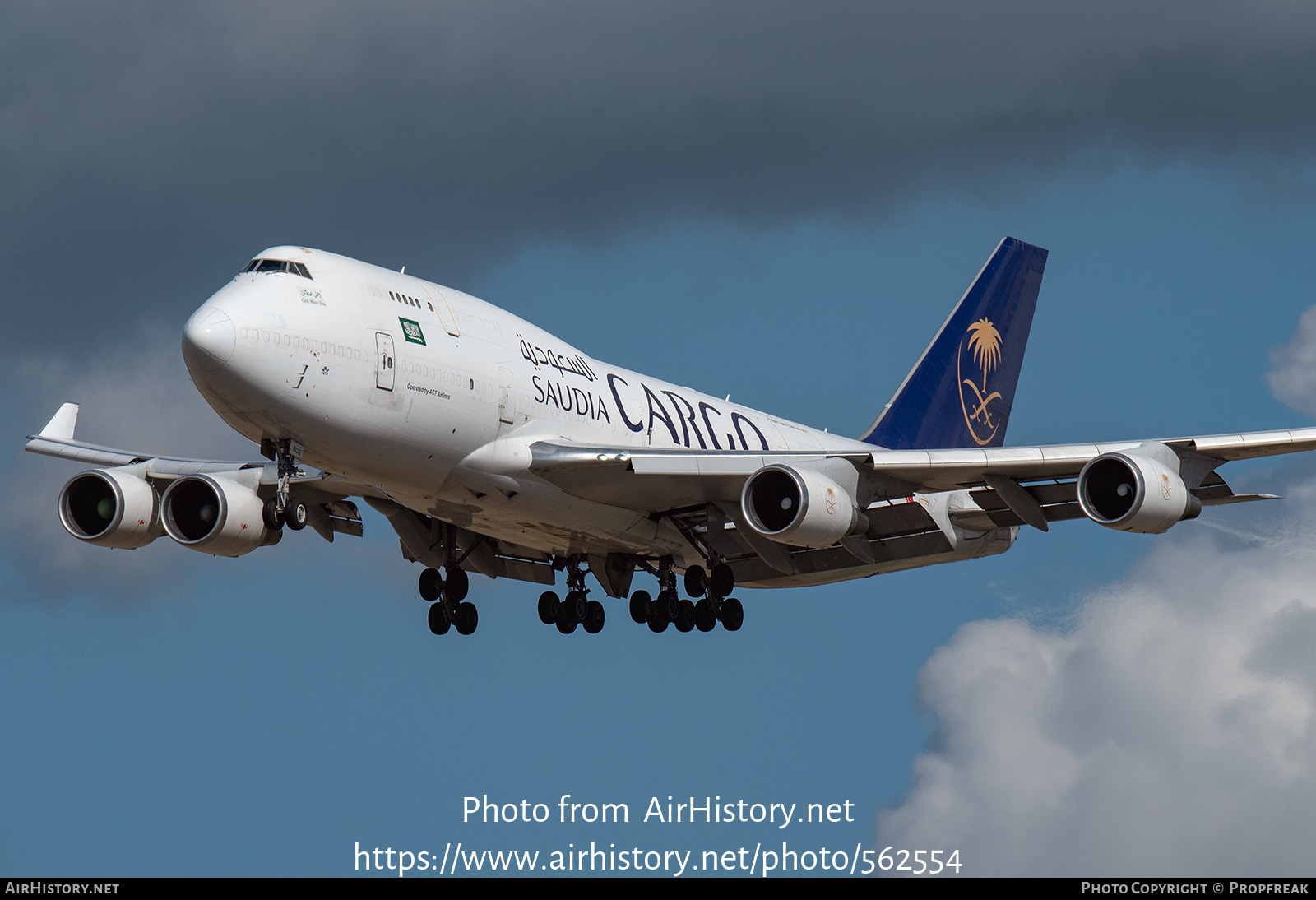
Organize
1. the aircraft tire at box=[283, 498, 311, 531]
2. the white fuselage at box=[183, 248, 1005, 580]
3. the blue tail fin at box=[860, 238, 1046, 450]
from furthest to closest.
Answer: the blue tail fin at box=[860, 238, 1046, 450] → the aircraft tire at box=[283, 498, 311, 531] → the white fuselage at box=[183, 248, 1005, 580]

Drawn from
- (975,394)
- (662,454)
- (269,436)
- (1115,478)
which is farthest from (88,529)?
(975,394)

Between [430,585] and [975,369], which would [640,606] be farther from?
[975,369]

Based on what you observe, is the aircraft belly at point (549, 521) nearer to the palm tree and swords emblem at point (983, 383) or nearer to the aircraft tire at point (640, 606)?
the aircraft tire at point (640, 606)

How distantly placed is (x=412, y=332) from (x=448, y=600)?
30.5 ft

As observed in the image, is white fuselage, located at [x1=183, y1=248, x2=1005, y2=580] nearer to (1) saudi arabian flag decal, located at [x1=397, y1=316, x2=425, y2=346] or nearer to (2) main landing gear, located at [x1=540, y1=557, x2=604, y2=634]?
→ (1) saudi arabian flag decal, located at [x1=397, y1=316, x2=425, y2=346]

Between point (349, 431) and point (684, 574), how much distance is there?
35.9ft

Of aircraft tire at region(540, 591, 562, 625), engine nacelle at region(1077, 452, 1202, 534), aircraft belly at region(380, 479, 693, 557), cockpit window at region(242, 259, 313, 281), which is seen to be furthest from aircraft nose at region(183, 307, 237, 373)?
engine nacelle at region(1077, 452, 1202, 534)

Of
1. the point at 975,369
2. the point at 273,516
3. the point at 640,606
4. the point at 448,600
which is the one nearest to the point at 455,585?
the point at 448,600

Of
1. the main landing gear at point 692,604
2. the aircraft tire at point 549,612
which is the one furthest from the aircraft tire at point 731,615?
the aircraft tire at point 549,612

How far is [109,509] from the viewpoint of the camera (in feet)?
114

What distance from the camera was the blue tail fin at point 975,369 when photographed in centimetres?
4481

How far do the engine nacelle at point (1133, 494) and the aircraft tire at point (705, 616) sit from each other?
9.42m

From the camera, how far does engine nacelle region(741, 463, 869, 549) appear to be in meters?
30.2

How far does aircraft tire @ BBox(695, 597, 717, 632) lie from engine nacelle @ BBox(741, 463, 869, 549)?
490 centimetres
